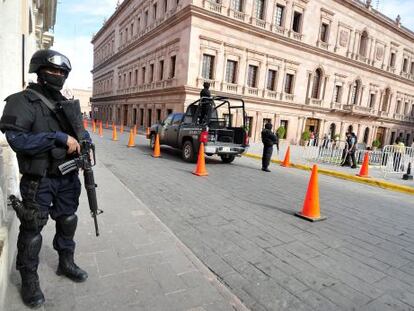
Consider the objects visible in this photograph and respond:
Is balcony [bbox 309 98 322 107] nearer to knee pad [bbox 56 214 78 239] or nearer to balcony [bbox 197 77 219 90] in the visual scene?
balcony [bbox 197 77 219 90]

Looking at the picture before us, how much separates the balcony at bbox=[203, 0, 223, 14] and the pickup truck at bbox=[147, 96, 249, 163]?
15.2m

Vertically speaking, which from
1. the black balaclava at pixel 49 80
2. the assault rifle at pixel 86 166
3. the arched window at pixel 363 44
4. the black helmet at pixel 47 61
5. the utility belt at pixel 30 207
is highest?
the arched window at pixel 363 44

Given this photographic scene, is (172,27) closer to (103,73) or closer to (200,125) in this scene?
(200,125)

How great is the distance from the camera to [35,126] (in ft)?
7.59

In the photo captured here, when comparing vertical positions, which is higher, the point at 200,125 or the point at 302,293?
the point at 200,125

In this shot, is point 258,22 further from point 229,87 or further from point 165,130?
point 165,130

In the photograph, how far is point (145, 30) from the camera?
32062 mm

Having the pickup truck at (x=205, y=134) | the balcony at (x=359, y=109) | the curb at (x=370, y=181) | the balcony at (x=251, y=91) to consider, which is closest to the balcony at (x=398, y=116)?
the balcony at (x=359, y=109)

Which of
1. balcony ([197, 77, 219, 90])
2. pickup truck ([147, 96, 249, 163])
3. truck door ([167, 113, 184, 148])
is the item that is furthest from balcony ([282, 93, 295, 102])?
truck door ([167, 113, 184, 148])

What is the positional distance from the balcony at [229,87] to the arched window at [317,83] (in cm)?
1113

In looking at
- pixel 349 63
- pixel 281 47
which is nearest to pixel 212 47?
pixel 281 47

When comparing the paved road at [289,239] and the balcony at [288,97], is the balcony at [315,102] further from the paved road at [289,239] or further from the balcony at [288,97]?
the paved road at [289,239]

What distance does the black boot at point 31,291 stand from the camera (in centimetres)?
230

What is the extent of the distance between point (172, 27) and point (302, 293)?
26.6m
